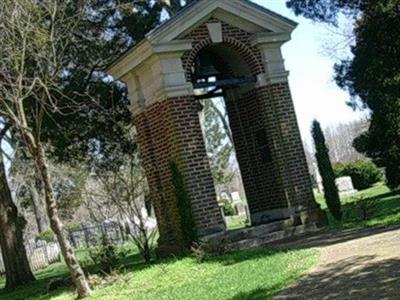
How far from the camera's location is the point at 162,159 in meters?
14.5

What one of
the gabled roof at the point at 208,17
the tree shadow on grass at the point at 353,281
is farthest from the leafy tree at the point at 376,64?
the tree shadow on grass at the point at 353,281

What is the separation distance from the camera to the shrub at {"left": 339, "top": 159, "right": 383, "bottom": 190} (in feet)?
111

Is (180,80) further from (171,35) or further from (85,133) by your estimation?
(85,133)

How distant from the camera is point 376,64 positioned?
17.7 m

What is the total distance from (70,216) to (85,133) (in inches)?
1101

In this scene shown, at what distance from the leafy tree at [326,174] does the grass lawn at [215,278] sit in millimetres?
3657

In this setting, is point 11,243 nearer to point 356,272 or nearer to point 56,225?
point 56,225

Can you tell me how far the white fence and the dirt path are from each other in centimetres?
2121

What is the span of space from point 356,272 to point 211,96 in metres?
9.02

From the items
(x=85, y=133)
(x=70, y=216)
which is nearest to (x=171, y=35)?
(x=85, y=133)

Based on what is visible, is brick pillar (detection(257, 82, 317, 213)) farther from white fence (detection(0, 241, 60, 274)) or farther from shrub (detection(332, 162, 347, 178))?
shrub (detection(332, 162, 347, 178))

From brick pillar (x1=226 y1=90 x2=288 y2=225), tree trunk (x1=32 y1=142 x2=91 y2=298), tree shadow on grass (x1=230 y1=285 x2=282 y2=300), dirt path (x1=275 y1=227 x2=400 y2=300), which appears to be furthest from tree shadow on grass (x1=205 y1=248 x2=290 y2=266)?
brick pillar (x1=226 y1=90 x2=288 y2=225)

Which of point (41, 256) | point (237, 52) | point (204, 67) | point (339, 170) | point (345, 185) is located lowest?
point (41, 256)

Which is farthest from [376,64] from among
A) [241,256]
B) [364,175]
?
[364,175]
